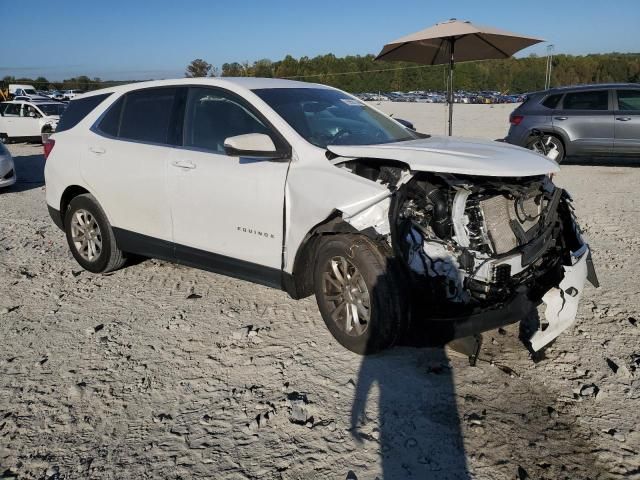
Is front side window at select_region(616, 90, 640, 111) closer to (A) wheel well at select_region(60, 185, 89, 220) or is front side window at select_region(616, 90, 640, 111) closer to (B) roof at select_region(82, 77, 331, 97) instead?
(B) roof at select_region(82, 77, 331, 97)

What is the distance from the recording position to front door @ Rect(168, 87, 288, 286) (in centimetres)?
389

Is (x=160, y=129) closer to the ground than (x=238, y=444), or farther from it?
farther from it

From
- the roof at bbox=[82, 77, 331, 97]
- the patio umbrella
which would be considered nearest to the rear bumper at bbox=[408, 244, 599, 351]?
the roof at bbox=[82, 77, 331, 97]

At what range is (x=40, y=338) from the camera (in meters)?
4.07

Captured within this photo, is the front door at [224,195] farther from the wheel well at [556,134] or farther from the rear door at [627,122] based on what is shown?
the rear door at [627,122]

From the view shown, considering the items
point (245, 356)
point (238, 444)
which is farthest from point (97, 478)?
point (245, 356)

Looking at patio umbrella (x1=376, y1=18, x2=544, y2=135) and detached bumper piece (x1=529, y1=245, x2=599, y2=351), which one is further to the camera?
patio umbrella (x1=376, y1=18, x2=544, y2=135)

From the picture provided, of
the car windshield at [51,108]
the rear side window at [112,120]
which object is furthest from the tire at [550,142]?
the car windshield at [51,108]

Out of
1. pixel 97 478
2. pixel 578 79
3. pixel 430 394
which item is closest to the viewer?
pixel 97 478

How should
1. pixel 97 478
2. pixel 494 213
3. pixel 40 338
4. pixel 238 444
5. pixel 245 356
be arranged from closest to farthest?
pixel 97 478 → pixel 238 444 → pixel 494 213 → pixel 245 356 → pixel 40 338

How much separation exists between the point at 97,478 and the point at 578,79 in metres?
81.5

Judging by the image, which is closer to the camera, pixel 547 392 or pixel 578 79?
pixel 547 392

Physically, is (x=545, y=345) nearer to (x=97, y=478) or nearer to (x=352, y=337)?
(x=352, y=337)

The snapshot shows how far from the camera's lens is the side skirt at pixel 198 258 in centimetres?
400
